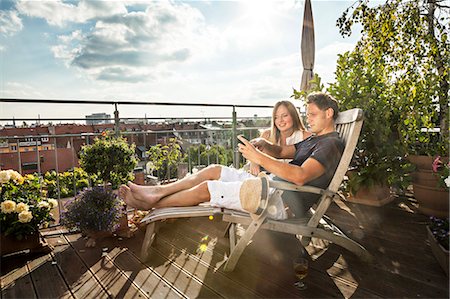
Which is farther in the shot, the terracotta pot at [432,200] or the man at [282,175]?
the terracotta pot at [432,200]

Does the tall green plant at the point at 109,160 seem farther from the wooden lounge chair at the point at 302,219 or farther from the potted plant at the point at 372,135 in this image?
the potted plant at the point at 372,135

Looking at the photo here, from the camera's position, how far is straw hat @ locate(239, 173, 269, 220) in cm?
149

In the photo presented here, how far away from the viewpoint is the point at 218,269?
1.78 m

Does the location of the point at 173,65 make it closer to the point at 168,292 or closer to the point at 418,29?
the point at 418,29

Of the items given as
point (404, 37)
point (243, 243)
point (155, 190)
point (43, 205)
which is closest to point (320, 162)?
point (243, 243)

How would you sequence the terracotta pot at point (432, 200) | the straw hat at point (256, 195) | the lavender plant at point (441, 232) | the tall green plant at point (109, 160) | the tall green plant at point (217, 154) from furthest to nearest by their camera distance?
the tall green plant at point (217, 154) < the terracotta pot at point (432, 200) < the tall green plant at point (109, 160) < the lavender plant at point (441, 232) < the straw hat at point (256, 195)

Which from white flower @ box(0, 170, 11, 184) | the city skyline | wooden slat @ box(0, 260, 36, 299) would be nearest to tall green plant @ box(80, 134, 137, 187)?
white flower @ box(0, 170, 11, 184)

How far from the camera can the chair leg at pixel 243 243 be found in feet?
5.11

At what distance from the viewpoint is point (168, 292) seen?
60.5 inches

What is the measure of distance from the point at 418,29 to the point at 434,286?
4834 millimetres

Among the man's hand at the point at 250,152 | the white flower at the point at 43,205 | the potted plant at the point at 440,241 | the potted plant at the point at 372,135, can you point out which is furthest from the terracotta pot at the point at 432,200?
the white flower at the point at 43,205

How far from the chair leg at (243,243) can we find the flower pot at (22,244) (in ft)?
4.98

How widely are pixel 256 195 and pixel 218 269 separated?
2.15 ft

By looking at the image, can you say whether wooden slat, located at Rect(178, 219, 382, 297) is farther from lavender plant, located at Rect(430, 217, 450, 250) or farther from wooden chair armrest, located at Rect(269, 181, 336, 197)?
lavender plant, located at Rect(430, 217, 450, 250)
